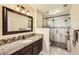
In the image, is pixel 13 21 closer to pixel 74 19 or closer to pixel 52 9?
pixel 52 9

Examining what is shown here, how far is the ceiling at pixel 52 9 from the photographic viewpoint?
1.46m

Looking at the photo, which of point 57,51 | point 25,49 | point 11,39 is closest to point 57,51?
point 57,51

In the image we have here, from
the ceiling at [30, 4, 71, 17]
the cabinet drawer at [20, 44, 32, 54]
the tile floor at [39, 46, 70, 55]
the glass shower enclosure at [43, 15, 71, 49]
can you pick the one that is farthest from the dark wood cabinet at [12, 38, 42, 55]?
the ceiling at [30, 4, 71, 17]

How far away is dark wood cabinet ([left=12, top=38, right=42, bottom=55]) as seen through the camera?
57.9 inches

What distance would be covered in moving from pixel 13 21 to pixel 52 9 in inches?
25.6

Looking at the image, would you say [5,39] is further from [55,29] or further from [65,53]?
[65,53]

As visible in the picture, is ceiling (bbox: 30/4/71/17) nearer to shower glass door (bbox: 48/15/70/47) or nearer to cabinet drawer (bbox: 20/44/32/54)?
shower glass door (bbox: 48/15/70/47)

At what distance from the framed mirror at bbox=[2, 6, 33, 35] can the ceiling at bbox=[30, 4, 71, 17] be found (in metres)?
0.34

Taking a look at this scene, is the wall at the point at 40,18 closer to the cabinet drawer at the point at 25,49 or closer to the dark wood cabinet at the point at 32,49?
the dark wood cabinet at the point at 32,49

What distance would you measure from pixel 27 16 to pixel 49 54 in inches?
30.4

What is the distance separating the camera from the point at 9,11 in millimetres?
1717

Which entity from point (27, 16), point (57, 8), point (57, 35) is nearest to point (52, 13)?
point (57, 8)

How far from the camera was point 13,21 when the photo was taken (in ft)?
5.33

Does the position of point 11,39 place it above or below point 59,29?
below
